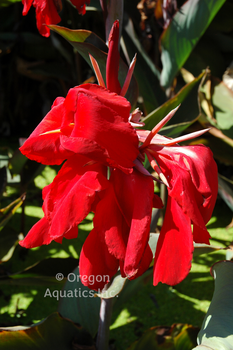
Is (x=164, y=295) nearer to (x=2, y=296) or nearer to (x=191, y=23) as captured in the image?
(x=2, y=296)

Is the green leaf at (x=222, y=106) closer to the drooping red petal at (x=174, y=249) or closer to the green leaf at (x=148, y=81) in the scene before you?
the green leaf at (x=148, y=81)

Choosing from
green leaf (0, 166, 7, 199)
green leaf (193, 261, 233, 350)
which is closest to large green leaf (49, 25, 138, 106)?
green leaf (193, 261, 233, 350)

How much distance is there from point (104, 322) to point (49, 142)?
42 cm

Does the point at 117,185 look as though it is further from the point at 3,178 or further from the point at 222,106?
the point at 222,106

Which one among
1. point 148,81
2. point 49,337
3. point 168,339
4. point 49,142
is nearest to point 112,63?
point 49,142

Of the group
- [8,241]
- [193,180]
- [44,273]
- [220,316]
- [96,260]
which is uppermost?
[193,180]

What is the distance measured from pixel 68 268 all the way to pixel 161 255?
586mm

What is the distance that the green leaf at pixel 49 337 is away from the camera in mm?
540

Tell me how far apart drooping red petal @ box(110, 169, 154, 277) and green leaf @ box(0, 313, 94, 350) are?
38 cm

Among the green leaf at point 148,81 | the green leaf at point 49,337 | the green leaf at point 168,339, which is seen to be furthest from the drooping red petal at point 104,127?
the green leaf at point 148,81

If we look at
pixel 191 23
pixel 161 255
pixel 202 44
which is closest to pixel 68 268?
pixel 161 255

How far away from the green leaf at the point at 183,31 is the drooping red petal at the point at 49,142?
86 cm

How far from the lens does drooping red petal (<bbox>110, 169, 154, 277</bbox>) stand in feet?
0.87

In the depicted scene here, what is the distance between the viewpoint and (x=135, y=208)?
274mm
